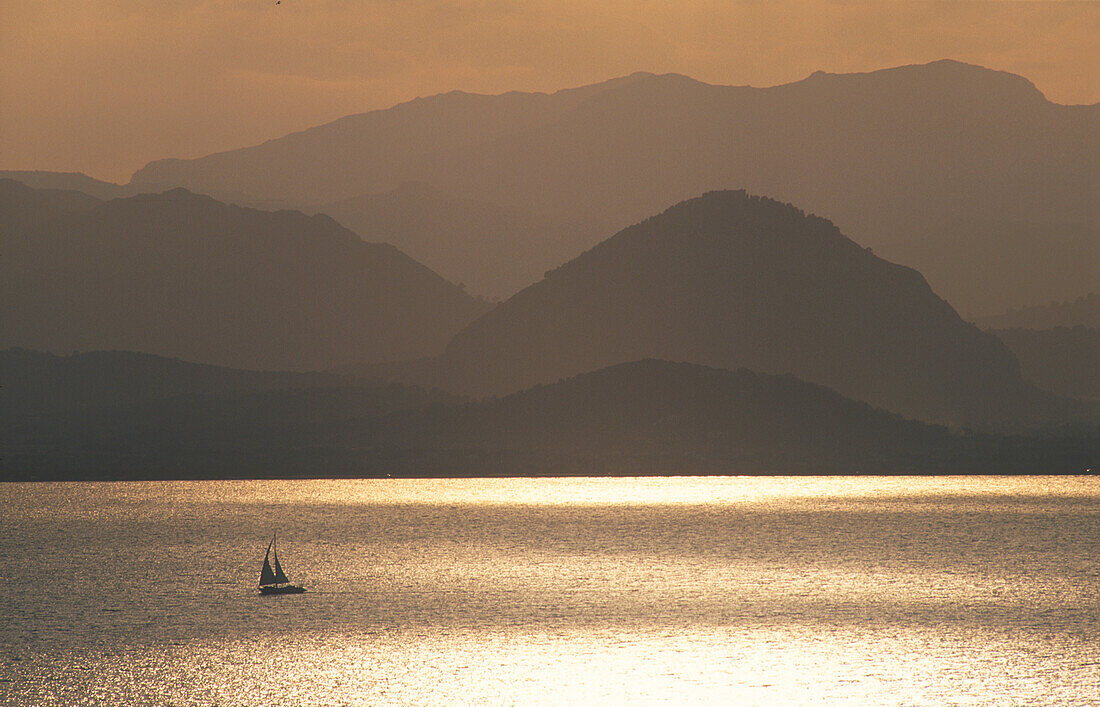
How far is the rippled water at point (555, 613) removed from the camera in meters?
29.4

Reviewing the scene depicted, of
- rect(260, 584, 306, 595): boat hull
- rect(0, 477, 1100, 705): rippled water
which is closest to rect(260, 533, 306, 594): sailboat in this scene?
rect(260, 584, 306, 595): boat hull

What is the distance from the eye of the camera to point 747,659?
32.7 m

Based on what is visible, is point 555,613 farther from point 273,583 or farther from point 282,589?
point 273,583

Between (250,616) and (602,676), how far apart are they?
1467cm

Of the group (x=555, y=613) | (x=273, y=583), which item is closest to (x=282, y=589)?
(x=273, y=583)

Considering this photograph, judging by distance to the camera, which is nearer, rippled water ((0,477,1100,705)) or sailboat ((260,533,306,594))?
rippled water ((0,477,1100,705))

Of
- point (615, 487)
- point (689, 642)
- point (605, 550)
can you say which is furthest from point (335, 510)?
point (689, 642)

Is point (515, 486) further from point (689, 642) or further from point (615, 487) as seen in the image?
point (689, 642)

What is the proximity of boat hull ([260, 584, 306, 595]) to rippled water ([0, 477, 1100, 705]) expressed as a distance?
77 cm

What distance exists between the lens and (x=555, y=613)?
41.5 meters

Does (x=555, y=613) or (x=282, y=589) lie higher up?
(x=282, y=589)

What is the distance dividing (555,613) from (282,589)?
1112cm

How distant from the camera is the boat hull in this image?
46.8m

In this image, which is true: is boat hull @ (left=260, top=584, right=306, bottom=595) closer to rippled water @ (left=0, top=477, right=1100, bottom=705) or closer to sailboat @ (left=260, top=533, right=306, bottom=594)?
sailboat @ (left=260, top=533, right=306, bottom=594)
